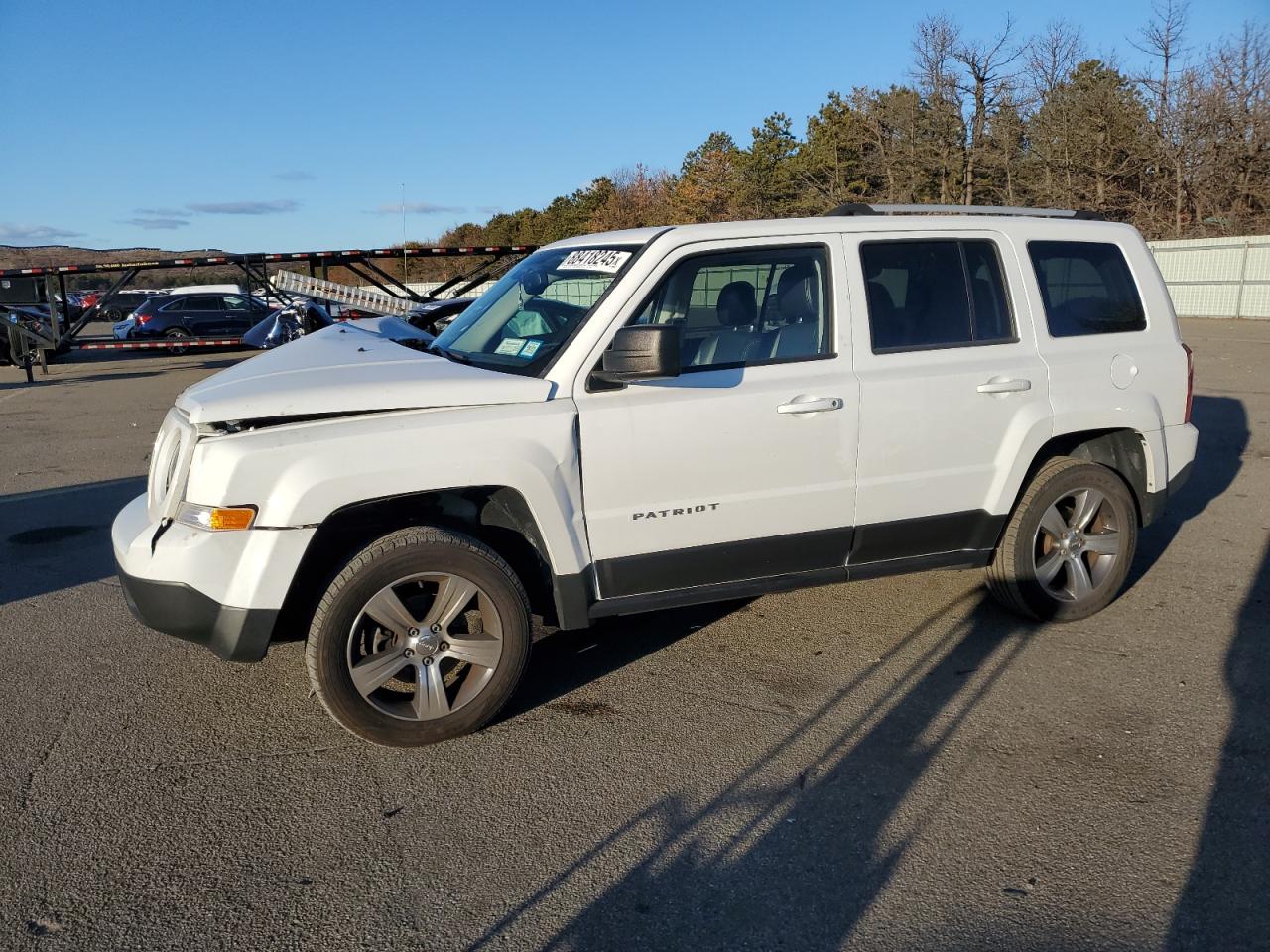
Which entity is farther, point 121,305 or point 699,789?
point 121,305

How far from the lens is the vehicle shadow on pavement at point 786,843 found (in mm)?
2820

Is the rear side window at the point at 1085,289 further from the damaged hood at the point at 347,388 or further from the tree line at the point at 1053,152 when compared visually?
the tree line at the point at 1053,152

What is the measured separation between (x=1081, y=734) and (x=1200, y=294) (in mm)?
28945

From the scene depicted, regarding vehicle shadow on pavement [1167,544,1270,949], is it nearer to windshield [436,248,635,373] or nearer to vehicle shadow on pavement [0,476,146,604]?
windshield [436,248,635,373]

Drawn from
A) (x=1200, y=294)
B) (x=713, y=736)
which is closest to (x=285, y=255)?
(x=713, y=736)

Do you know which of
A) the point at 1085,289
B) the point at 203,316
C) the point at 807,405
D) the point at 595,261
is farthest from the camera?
the point at 203,316

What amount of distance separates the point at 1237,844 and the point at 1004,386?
214 centimetres

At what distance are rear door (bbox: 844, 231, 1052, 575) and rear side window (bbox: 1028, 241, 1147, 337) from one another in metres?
0.20

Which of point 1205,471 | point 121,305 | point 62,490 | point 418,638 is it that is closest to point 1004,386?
point 418,638

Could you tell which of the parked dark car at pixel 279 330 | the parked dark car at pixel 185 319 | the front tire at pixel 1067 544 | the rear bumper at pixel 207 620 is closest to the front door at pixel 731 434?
the front tire at pixel 1067 544

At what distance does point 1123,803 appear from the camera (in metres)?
3.43

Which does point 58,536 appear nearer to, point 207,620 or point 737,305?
point 207,620

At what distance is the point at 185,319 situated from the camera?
2836cm

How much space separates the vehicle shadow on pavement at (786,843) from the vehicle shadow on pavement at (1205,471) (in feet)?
7.76
